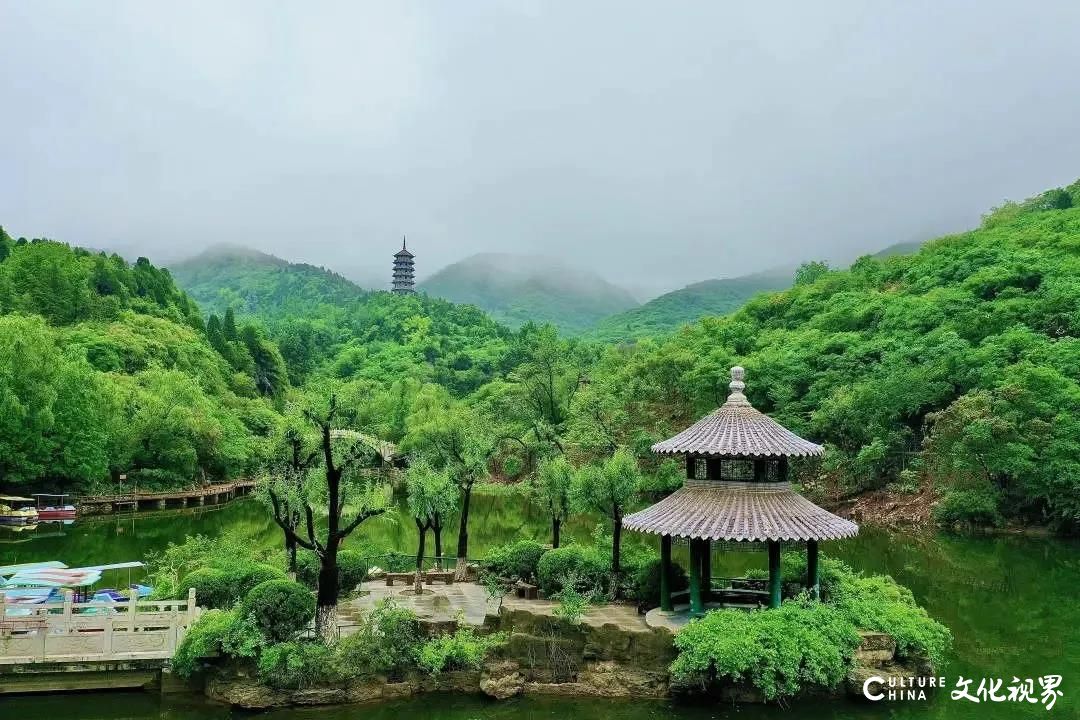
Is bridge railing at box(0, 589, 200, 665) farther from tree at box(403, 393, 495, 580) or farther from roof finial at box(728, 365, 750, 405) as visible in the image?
roof finial at box(728, 365, 750, 405)

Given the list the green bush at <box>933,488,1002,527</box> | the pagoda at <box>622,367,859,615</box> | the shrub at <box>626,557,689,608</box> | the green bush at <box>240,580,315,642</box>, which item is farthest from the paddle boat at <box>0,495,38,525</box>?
the green bush at <box>933,488,1002,527</box>

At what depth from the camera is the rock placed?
474 inches

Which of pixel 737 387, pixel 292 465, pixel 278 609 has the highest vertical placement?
pixel 737 387

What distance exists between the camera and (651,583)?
47.0 feet

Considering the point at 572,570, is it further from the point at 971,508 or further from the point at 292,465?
the point at 971,508

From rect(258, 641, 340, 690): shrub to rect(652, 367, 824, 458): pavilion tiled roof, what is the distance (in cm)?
599

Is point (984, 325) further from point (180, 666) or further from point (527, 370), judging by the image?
point (180, 666)

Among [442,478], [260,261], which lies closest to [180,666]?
[442,478]

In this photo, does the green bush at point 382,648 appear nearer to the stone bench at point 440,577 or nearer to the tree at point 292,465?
the tree at point 292,465

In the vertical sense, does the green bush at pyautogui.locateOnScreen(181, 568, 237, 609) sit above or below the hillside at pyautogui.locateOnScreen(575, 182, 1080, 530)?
below

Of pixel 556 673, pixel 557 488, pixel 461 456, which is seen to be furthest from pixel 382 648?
pixel 461 456

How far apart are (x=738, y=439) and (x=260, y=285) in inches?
4441

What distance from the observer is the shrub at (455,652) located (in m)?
12.2

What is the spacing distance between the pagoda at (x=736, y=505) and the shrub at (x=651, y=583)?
0.97 feet
